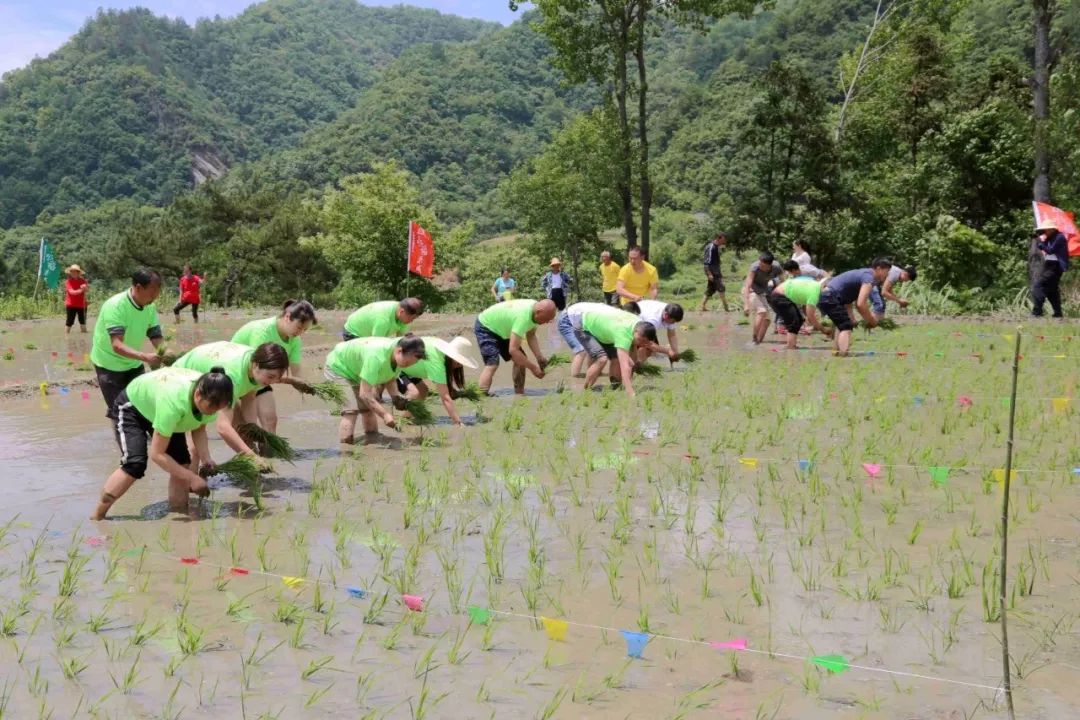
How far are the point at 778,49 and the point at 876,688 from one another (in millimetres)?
69483

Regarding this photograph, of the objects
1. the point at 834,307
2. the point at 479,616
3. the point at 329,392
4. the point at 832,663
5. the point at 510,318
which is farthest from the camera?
the point at 834,307

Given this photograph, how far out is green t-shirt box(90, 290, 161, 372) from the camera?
7688 millimetres

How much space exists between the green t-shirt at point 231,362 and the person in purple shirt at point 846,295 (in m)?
8.44

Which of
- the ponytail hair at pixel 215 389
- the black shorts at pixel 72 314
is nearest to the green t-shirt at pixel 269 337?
the ponytail hair at pixel 215 389

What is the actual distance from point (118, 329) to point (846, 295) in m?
9.78

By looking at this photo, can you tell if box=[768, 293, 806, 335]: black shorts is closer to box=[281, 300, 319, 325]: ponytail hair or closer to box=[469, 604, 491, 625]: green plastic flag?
box=[281, 300, 319, 325]: ponytail hair

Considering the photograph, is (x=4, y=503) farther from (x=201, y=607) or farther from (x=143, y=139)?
(x=143, y=139)

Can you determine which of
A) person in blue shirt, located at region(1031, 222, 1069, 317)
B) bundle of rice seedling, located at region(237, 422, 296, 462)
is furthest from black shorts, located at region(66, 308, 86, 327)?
person in blue shirt, located at region(1031, 222, 1069, 317)

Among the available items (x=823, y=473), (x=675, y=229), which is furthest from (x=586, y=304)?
(x=675, y=229)

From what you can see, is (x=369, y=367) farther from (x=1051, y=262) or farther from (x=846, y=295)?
(x=1051, y=262)

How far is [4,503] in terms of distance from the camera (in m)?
6.85

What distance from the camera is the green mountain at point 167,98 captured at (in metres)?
83.2

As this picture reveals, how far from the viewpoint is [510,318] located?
10.8 meters

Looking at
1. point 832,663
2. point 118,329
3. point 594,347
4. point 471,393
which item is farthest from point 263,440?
point 832,663
